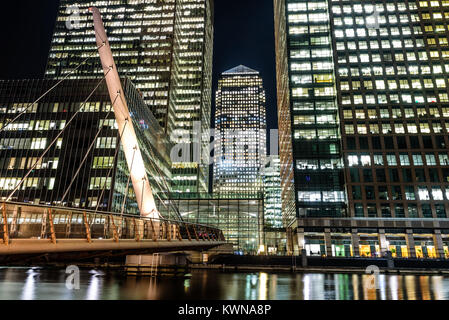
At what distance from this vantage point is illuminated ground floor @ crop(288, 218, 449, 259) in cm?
6486

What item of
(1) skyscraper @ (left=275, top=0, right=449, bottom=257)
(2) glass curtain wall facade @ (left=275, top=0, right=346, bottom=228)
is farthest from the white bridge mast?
(2) glass curtain wall facade @ (left=275, top=0, right=346, bottom=228)

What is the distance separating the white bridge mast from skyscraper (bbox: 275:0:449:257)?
5111 cm

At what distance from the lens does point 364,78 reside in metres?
77.7

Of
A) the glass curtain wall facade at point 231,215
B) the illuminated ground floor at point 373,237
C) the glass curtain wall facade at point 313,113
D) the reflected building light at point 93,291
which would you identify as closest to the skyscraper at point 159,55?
the glass curtain wall facade at point 231,215

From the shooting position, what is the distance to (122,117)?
24.7 m

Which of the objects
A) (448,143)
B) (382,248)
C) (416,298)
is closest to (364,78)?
(448,143)

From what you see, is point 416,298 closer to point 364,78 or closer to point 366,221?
point 366,221

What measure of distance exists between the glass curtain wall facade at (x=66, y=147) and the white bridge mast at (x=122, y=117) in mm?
36853

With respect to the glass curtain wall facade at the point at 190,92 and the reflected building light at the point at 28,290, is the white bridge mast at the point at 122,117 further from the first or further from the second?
the glass curtain wall facade at the point at 190,92

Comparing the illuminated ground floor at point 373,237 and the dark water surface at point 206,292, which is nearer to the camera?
the dark water surface at point 206,292

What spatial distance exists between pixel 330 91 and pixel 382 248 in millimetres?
40306

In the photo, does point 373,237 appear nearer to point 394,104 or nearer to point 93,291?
point 394,104

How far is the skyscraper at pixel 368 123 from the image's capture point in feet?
220

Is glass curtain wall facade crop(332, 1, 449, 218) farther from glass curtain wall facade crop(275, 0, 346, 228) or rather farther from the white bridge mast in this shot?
the white bridge mast
